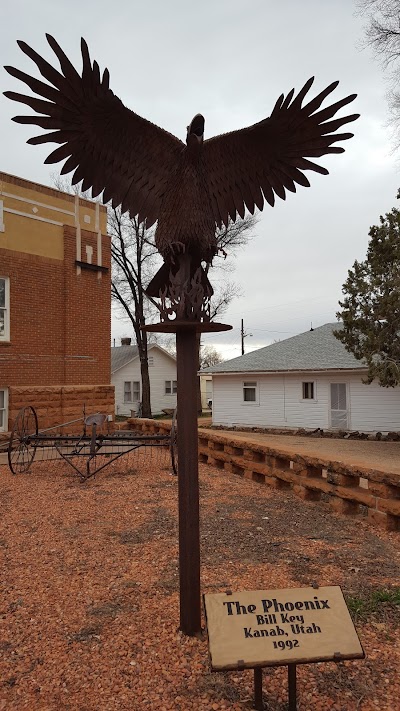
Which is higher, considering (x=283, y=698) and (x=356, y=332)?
(x=356, y=332)

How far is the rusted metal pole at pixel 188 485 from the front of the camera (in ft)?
11.0

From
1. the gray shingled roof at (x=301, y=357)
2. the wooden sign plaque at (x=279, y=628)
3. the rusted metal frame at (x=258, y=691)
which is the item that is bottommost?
the rusted metal frame at (x=258, y=691)

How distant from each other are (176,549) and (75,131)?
13.2ft

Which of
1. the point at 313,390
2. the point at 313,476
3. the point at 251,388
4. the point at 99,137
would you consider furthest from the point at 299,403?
the point at 99,137

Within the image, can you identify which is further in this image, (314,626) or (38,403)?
(38,403)

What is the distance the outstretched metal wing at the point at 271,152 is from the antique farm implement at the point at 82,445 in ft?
19.4

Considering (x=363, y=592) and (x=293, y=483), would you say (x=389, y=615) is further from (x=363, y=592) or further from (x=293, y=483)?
(x=293, y=483)

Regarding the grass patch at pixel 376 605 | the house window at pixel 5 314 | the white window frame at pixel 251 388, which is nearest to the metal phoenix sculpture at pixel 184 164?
the grass patch at pixel 376 605

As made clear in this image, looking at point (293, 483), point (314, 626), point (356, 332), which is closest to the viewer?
point (314, 626)

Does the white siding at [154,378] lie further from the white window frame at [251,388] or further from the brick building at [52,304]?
the brick building at [52,304]

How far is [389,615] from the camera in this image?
11.8ft

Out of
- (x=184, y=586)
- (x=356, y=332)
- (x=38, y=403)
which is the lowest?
(x=184, y=586)

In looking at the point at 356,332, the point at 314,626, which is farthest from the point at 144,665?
the point at 356,332

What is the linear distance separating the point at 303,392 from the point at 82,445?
1232 cm
